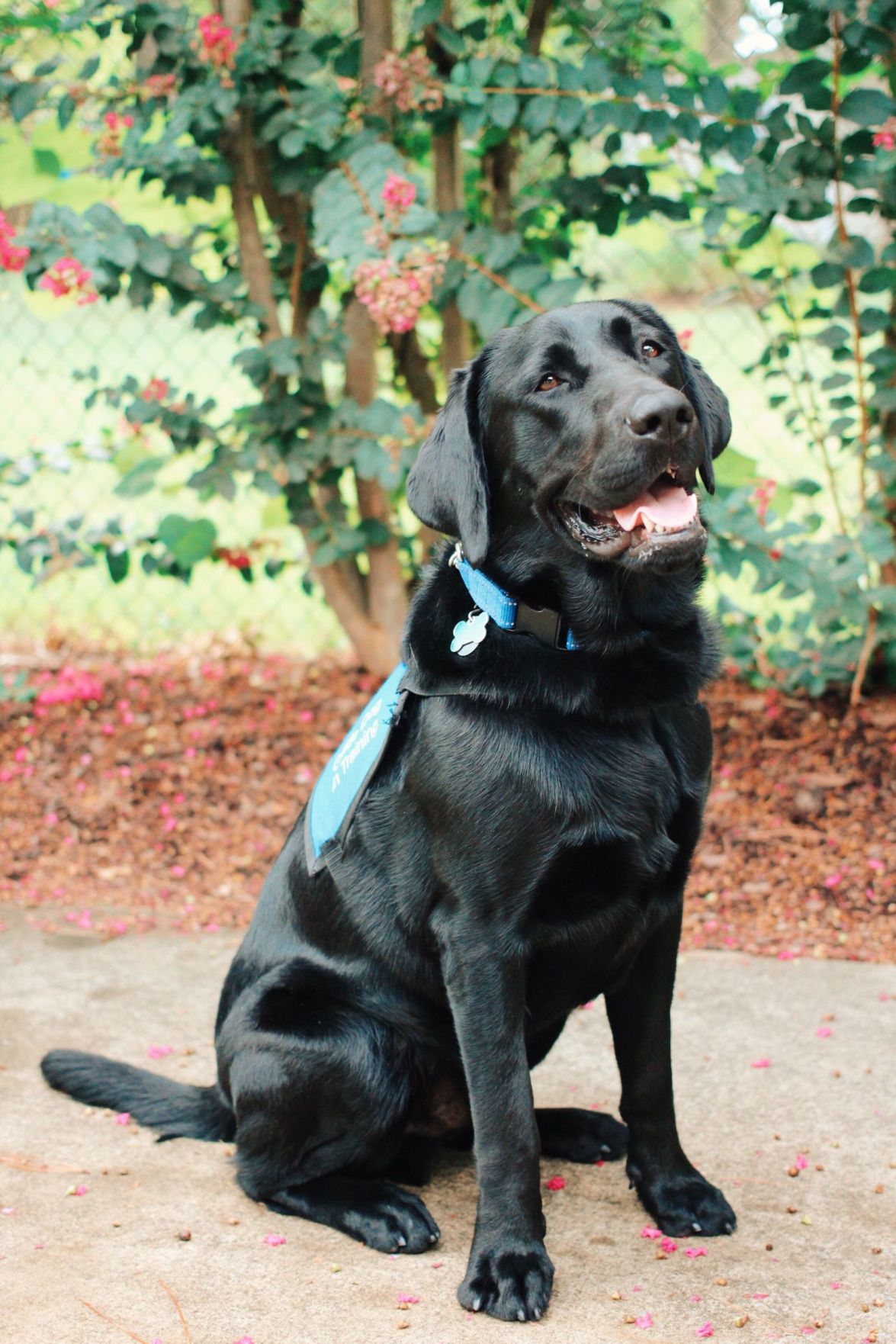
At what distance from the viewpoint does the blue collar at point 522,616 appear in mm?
2301

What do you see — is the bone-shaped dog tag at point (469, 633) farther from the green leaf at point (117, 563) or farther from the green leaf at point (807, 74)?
the green leaf at point (117, 563)

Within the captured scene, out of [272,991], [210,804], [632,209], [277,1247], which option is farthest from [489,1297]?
[632,209]

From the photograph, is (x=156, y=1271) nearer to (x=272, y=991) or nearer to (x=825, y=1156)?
(x=272, y=991)

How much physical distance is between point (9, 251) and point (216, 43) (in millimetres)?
814

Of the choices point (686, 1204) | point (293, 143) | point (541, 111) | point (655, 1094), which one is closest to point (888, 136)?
point (541, 111)

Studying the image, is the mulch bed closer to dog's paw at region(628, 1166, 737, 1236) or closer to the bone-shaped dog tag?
dog's paw at region(628, 1166, 737, 1236)

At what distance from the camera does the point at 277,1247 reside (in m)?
2.38

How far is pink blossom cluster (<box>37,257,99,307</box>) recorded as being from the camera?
12.1ft

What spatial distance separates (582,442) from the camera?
2.23 metres

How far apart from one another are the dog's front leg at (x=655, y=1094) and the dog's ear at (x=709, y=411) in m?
0.85

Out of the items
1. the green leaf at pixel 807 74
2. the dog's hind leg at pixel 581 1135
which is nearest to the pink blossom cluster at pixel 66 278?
the green leaf at pixel 807 74

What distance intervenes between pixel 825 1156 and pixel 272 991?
3.67 ft

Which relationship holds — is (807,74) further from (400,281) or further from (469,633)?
(469,633)

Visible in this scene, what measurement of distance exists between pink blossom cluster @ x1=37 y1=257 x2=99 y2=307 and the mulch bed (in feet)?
5.54
